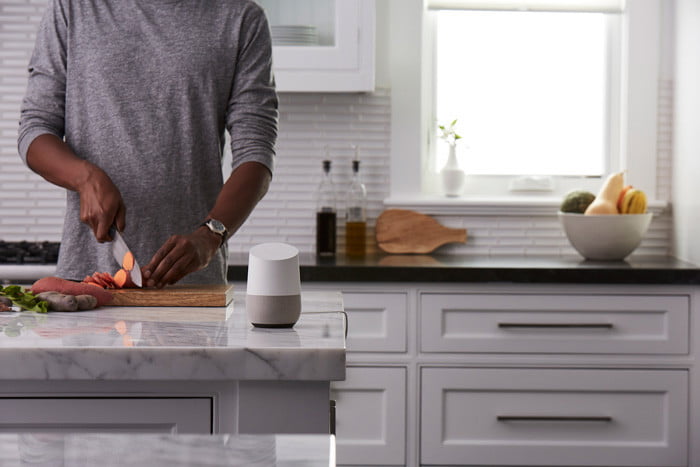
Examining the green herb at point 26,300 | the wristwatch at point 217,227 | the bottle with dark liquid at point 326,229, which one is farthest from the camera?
the bottle with dark liquid at point 326,229

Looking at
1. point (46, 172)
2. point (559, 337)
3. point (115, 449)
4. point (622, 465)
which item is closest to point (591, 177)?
point (559, 337)

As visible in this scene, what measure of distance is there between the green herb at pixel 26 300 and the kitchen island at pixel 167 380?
0.17m

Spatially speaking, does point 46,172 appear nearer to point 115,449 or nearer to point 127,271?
point 127,271

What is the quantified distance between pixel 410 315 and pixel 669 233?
1.20m

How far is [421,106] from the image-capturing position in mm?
3428

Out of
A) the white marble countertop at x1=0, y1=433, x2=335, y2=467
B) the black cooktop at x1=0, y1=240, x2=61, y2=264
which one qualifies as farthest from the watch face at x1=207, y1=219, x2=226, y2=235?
the black cooktop at x1=0, y1=240, x2=61, y2=264

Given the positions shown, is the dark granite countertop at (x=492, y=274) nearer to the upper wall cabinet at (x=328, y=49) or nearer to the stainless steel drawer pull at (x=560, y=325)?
the stainless steel drawer pull at (x=560, y=325)

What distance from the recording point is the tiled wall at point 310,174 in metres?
3.41

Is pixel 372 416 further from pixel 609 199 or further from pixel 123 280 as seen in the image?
pixel 123 280

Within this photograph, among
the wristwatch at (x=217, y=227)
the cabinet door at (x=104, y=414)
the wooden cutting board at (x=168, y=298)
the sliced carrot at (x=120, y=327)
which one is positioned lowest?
the cabinet door at (x=104, y=414)

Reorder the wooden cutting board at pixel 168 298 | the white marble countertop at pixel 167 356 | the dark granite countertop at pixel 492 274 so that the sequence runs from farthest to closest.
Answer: the dark granite countertop at pixel 492 274 < the wooden cutting board at pixel 168 298 < the white marble countertop at pixel 167 356

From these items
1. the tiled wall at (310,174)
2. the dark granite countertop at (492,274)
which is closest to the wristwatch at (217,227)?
the dark granite countertop at (492,274)

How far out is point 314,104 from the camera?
11.2ft

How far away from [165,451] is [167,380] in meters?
0.58
